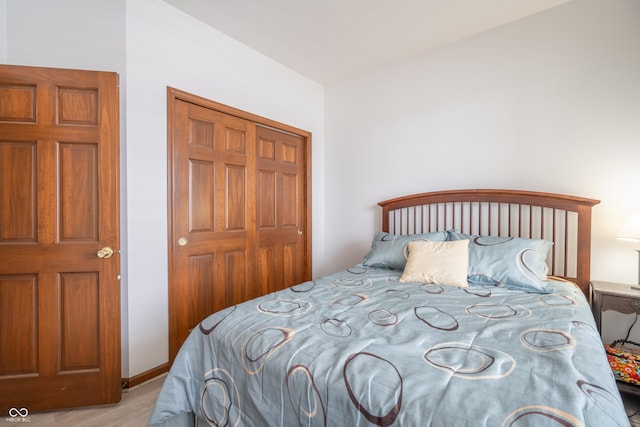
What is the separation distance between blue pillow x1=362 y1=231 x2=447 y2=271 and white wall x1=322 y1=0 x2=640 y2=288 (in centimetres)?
63

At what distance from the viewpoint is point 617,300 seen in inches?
69.0

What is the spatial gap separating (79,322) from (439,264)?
229 cm

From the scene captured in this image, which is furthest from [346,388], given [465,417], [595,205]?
[595,205]

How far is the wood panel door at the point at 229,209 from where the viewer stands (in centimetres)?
222

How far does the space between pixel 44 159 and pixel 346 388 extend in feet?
6.55

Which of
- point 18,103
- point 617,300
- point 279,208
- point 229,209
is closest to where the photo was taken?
point 18,103

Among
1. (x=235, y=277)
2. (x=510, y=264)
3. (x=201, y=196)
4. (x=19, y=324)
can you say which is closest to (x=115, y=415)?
(x=19, y=324)

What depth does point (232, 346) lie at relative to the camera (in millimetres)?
1174

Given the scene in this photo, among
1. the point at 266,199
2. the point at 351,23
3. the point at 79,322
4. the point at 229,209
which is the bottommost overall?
the point at 79,322

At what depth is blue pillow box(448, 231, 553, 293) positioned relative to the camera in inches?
72.7

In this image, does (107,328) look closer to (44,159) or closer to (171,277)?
(171,277)

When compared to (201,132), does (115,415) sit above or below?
below

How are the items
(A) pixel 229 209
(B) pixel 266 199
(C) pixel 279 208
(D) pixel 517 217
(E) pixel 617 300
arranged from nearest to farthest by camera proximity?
(E) pixel 617 300
(D) pixel 517 217
(A) pixel 229 209
(B) pixel 266 199
(C) pixel 279 208

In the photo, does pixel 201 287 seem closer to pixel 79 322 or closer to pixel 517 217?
pixel 79 322
